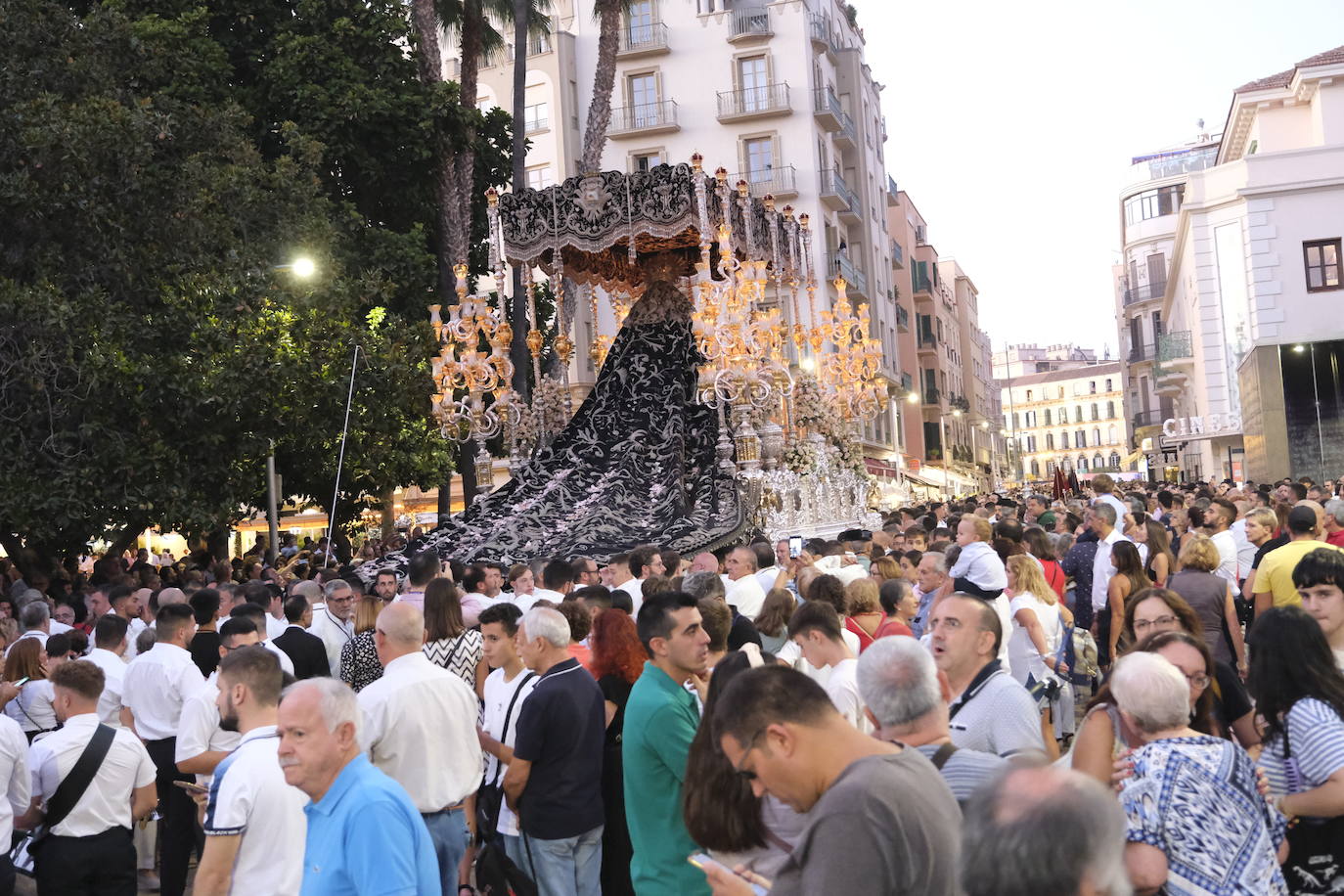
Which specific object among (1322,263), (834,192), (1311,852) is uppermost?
(834,192)

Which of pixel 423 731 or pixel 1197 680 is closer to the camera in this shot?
pixel 1197 680

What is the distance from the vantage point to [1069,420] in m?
124

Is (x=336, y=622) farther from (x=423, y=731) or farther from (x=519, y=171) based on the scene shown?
(x=519, y=171)

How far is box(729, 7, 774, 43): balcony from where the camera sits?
41.8 metres

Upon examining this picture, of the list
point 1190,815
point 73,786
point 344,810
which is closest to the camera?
point 1190,815

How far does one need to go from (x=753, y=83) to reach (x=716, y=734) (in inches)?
1607

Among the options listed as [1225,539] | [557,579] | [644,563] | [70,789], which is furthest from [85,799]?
[1225,539]

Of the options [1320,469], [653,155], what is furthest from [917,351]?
[1320,469]

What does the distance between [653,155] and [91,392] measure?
95.5 ft

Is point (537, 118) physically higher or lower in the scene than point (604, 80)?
higher

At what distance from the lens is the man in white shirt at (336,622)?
898 centimetres

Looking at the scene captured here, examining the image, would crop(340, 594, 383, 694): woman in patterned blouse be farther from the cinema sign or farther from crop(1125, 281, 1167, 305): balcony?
crop(1125, 281, 1167, 305): balcony

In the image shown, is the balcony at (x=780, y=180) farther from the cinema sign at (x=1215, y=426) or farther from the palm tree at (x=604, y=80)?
the cinema sign at (x=1215, y=426)

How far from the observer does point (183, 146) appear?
65.3ft
